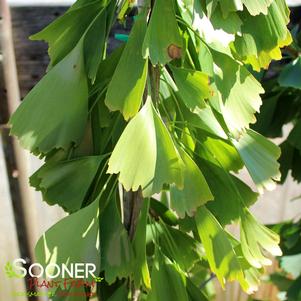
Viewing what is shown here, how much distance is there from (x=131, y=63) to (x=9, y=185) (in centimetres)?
54

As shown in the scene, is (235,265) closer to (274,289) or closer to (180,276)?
(180,276)

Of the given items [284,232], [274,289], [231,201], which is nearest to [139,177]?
[231,201]

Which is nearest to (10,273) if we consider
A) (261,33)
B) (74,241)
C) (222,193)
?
(74,241)

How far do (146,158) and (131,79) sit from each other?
8 cm

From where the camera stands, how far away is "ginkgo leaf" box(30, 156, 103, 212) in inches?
20.5

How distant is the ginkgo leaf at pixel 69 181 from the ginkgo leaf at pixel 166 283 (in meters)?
0.11

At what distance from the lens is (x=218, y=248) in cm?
50

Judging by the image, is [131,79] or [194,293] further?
[194,293]

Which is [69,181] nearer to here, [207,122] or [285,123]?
[207,122]

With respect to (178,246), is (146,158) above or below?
above

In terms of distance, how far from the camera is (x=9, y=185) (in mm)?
927

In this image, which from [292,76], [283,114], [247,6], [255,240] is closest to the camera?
[247,6]

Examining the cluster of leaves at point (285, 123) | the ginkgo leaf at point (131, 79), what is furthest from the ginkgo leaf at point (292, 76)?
the ginkgo leaf at point (131, 79)

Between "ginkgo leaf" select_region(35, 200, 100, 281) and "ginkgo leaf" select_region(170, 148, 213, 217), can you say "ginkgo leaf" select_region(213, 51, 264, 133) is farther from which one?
"ginkgo leaf" select_region(35, 200, 100, 281)
